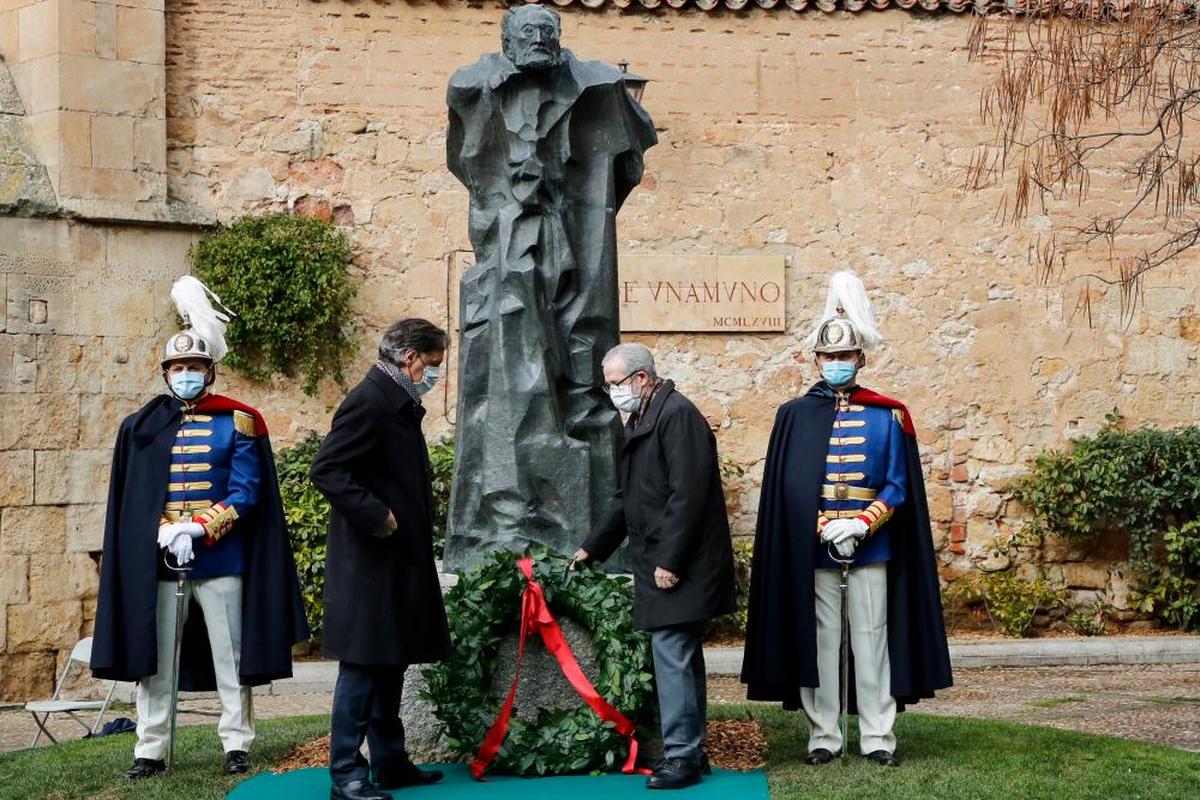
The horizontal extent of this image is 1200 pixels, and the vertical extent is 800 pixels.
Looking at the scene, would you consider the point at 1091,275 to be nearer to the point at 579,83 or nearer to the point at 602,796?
the point at 579,83

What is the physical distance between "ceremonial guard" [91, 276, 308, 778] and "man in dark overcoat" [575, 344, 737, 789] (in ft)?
5.36

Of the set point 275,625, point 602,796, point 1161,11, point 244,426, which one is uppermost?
point 1161,11

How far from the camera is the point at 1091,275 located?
13250 mm

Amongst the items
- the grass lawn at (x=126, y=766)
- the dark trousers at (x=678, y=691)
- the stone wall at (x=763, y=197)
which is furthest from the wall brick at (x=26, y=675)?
the dark trousers at (x=678, y=691)

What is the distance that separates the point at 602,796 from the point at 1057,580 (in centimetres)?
753

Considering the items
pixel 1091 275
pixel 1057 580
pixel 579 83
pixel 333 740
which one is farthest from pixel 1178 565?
pixel 333 740

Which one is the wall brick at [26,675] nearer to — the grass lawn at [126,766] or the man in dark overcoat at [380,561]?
the grass lawn at [126,766]

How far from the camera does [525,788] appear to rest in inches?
268

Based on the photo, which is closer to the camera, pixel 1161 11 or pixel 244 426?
Answer: pixel 244 426

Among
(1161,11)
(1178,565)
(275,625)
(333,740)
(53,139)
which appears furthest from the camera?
(1178,565)

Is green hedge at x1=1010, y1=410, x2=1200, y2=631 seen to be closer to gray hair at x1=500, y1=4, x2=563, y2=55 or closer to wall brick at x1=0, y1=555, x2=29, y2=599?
gray hair at x1=500, y1=4, x2=563, y2=55

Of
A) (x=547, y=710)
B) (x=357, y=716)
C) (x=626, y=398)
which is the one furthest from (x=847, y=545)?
(x=357, y=716)

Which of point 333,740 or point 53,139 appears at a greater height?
point 53,139

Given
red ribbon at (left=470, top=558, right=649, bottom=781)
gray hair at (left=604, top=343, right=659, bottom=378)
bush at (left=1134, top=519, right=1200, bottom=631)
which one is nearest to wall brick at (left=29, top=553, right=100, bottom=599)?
red ribbon at (left=470, top=558, right=649, bottom=781)
